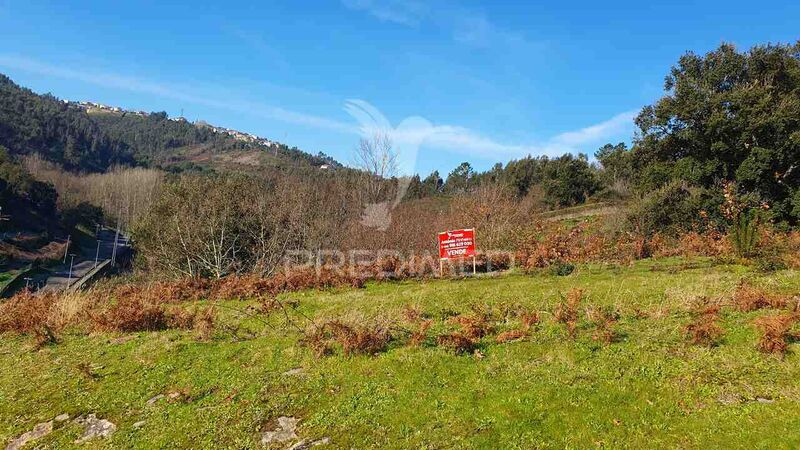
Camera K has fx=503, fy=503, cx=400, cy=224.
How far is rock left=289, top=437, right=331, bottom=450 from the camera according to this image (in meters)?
5.24

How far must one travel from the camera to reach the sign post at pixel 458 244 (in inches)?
677

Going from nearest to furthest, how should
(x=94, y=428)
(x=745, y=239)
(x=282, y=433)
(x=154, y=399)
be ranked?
(x=282, y=433) → (x=94, y=428) → (x=154, y=399) → (x=745, y=239)

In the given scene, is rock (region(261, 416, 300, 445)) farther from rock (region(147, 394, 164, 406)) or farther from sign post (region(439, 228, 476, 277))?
sign post (region(439, 228, 476, 277))

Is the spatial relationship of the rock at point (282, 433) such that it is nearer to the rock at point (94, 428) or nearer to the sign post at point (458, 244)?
the rock at point (94, 428)

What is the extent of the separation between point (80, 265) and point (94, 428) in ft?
232

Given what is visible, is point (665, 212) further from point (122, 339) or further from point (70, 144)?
point (70, 144)

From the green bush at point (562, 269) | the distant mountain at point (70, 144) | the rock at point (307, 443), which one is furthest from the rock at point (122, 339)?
the distant mountain at point (70, 144)

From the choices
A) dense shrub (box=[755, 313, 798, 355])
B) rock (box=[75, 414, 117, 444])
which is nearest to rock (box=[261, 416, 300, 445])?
rock (box=[75, 414, 117, 444])

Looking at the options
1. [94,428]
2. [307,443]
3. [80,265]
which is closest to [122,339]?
[94,428]

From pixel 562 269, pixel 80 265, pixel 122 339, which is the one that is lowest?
pixel 80 265

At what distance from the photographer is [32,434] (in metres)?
6.18

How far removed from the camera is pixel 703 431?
4793 millimetres

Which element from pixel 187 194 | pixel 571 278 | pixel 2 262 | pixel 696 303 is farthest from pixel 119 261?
pixel 696 303

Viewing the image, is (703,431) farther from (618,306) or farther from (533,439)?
(618,306)
